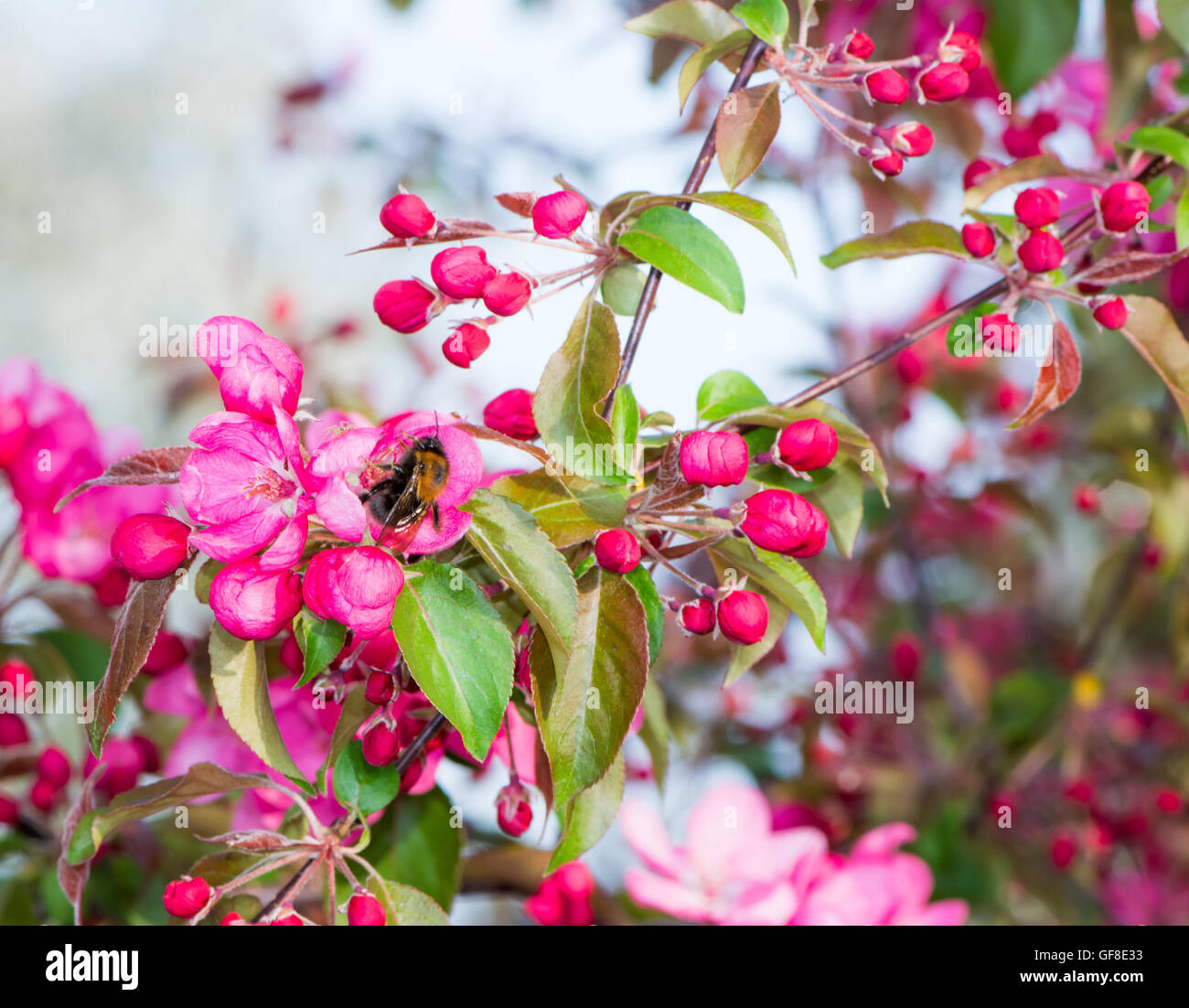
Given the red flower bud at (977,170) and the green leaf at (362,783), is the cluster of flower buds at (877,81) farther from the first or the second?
the green leaf at (362,783)

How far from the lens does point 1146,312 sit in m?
0.62

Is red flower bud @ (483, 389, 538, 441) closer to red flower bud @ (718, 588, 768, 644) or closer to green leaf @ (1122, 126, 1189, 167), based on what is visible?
red flower bud @ (718, 588, 768, 644)

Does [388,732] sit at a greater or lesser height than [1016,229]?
lesser

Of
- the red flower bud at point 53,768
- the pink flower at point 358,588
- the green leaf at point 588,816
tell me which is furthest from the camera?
the red flower bud at point 53,768

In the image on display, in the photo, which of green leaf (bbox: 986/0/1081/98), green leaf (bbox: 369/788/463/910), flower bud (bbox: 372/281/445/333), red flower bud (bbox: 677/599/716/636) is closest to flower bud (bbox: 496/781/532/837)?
green leaf (bbox: 369/788/463/910)

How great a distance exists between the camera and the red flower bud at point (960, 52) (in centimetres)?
56

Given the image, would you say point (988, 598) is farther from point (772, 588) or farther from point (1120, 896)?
point (772, 588)

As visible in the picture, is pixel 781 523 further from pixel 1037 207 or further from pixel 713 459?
pixel 1037 207

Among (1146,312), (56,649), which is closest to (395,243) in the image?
(1146,312)

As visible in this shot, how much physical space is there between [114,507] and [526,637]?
1.57 ft

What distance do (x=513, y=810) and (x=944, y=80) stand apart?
459mm

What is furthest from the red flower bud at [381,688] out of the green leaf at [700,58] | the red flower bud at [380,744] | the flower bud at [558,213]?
the green leaf at [700,58]

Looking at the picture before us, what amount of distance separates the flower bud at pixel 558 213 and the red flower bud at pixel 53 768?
59 centimetres

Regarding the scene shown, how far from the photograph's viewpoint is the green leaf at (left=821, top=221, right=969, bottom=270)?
0.63 meters
